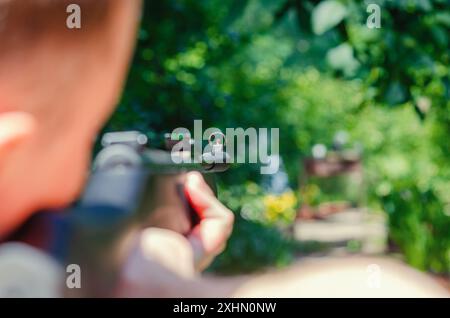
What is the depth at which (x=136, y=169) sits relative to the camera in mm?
1074

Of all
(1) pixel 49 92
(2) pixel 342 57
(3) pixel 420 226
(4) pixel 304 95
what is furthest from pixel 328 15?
(4) pixel 304 95

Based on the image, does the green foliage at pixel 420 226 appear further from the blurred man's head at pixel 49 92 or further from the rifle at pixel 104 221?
the blurred man's head at pixel 49 92

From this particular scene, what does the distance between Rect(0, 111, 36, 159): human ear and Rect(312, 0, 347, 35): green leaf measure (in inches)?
37.4

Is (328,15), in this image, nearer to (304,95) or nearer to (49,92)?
(49,92)

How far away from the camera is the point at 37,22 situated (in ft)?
2.75

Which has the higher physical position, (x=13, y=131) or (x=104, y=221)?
(x=13, y=131)

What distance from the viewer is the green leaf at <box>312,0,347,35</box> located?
63.8 inches

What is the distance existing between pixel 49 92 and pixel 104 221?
0.57ft

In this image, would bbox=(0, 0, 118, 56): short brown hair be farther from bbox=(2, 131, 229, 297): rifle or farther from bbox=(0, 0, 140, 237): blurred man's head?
bbox=(2, 131, 229, 297): rifle

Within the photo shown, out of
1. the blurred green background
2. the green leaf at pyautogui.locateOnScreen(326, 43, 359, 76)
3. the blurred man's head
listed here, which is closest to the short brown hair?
the blurred man's head

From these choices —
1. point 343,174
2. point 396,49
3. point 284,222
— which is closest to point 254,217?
point 284,222

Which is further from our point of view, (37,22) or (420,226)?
(420,226)

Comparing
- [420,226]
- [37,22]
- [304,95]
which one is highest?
[304,95]

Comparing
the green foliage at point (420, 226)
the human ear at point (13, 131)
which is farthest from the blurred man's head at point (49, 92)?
the green foliage at point (420, 226)
